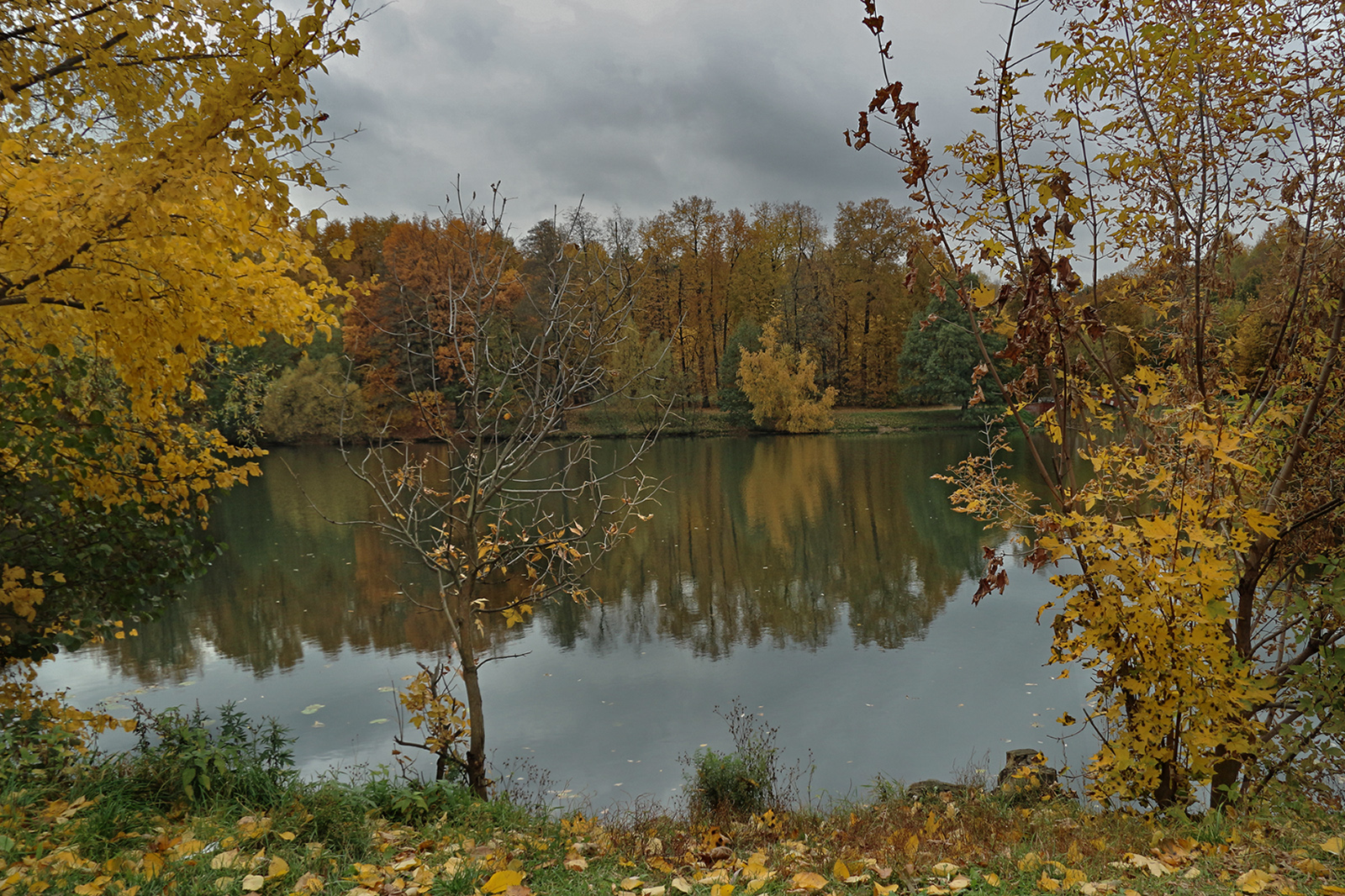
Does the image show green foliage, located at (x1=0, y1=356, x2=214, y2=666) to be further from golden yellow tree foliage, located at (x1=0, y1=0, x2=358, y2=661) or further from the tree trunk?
the tree trunk

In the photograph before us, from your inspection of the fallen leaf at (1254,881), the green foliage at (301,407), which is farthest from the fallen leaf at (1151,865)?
the green foliage at (301,407)

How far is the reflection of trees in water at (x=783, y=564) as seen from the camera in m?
10.8

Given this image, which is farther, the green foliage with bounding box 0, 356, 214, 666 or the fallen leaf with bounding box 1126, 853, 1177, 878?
the green foliage with bounding box 0, 356, 214, 666

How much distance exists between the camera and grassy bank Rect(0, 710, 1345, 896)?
2.69 meters

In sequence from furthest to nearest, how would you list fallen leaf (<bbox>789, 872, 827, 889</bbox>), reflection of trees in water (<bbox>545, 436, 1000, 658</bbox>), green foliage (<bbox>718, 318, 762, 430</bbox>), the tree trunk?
green foliage (<bbox>718, 318, 762, 430</bbox>)
reflection of trees in water (<bbox>545, 436, 1000, 658</bbox>)
the tree trunk
fallen leaf (<bbox>789, 872, 827, 889</bbox>)

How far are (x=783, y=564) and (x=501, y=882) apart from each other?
460 inches

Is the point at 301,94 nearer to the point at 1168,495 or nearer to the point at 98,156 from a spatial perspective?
the point at 98,156

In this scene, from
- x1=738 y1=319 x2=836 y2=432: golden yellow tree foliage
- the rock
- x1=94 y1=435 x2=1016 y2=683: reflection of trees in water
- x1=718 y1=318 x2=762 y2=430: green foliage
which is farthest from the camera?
x1=718 y1=318 x2=762 y2=430: green foliage

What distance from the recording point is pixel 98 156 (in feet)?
10.3

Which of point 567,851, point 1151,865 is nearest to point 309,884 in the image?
point 567,851

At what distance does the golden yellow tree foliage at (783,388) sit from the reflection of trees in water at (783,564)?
1197 centimetres

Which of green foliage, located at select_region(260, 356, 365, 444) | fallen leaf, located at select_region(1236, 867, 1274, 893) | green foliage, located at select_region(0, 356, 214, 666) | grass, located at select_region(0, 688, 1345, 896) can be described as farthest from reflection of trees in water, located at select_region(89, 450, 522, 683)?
green foliage, located at select_region(260, 356, 365, 444)

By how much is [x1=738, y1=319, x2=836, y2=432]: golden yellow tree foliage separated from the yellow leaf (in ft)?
112

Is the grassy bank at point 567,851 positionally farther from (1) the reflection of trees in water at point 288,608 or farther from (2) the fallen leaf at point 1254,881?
(1) the reflection of trees in water at point 288,608
